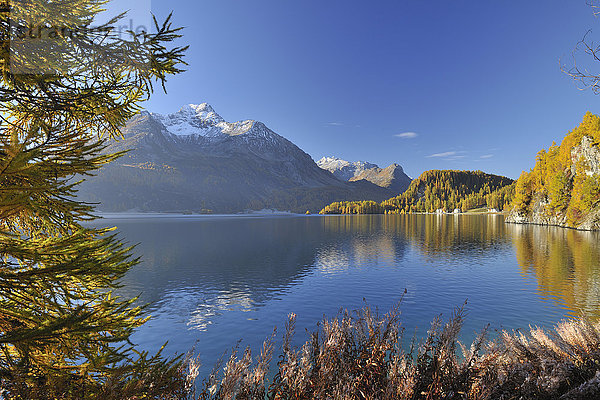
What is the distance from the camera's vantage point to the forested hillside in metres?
79.1

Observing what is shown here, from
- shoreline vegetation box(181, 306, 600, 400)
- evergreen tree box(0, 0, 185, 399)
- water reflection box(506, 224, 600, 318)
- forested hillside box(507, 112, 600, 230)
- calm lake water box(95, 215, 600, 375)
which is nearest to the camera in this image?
evergreen tree box(0, 0, 185, 399)

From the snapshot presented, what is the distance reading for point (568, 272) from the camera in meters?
33.2

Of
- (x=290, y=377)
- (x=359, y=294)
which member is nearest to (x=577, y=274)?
(x=359, y=294)

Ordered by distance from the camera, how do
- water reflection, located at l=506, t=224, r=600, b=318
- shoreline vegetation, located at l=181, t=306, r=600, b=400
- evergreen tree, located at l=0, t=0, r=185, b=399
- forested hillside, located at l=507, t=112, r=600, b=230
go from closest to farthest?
evergreen tree, located at l=0, t=0, r=185, b=399 → shoreline vegetation, located at l=181, t=306, r=600, b=400 → water reflection, located at l=506, t=224, r=600, b=318 → forested hillside, located at l=507, t=112, r=600, b=230

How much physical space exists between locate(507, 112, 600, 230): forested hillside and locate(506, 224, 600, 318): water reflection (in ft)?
127

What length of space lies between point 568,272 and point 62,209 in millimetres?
47231

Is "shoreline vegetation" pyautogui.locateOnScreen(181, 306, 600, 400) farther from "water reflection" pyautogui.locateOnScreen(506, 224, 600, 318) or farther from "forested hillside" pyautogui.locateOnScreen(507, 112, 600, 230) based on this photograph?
"forested hillside" pyautogui.locateOnScreen(507, 112, 600, 230)

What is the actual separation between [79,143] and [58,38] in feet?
9.16

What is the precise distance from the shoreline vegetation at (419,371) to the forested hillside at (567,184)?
10179 cm

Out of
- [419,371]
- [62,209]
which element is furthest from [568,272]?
[62,209]

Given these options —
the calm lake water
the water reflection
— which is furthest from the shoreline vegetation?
the water reflection

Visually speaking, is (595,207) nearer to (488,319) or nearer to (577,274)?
(577,274)

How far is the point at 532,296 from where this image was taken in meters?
25.6

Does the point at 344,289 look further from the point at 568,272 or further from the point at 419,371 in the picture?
the point at 568,272
